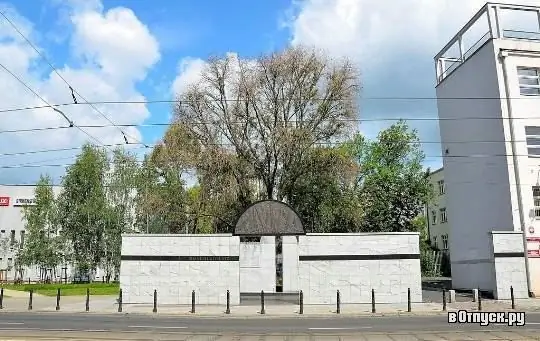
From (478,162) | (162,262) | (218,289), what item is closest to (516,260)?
(478,162)

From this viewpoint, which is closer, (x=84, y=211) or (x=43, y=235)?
(x=84, y=211)

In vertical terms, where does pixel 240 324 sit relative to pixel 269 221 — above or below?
below

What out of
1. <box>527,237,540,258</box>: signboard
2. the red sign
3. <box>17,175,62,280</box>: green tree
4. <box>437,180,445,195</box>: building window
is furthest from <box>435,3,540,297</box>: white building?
the red sign

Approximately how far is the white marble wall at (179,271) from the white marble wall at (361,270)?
3807mm

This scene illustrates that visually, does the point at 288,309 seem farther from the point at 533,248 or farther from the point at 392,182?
the point at 392,182

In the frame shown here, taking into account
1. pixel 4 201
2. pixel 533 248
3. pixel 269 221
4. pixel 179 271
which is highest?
pixel 4 201

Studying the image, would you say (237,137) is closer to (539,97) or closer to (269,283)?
(269,283)

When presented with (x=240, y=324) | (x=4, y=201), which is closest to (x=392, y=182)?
(x=240, y=324)

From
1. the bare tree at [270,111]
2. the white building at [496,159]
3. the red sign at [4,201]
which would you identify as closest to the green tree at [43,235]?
the red sign at [4,201]

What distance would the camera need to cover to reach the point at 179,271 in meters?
26.1

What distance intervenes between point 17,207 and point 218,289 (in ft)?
202

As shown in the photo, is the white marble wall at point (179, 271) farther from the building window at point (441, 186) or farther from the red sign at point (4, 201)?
the red sign at point (4, 201)

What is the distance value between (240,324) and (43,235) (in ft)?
156

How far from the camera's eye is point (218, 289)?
85.1 feet
